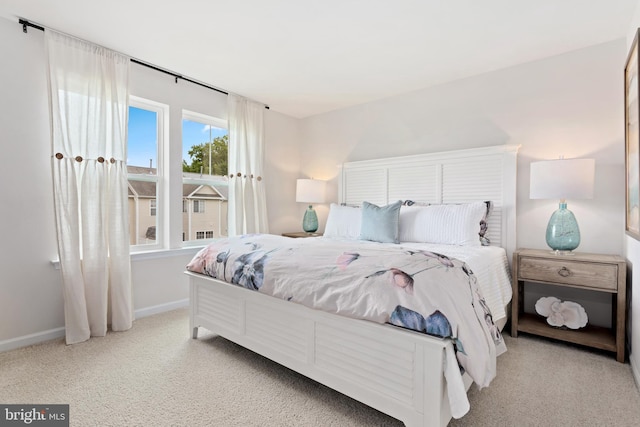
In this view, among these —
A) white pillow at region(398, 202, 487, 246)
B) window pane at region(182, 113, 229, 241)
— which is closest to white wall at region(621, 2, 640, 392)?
white pillow at region(398, 202, 487, 246)

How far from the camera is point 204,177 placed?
142 inches

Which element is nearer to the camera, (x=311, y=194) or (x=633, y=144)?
(x=633, y=144)

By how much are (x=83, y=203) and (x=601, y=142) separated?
4.12m

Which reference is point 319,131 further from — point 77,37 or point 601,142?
point 601,142

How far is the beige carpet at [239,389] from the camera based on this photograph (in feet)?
5.11

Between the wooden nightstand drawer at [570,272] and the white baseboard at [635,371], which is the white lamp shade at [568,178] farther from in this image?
the white baseboard at [635,371]

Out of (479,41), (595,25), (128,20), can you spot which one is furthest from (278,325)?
(595,25)

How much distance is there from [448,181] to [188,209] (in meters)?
2.77

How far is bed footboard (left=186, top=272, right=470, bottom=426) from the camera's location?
1.31m

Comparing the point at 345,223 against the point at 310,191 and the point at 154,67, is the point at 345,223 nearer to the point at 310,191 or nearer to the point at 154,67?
the point at 310,191

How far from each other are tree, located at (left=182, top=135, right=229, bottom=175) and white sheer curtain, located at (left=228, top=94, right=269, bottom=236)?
0.51 feet

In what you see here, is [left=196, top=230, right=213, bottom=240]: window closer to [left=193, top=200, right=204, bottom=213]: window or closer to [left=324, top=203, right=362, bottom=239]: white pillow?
[left=193, top=200, right=204, bottom=213]: window

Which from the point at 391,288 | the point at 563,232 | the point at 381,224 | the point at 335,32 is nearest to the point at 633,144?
the point at 563,232

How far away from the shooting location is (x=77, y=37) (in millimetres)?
2467
